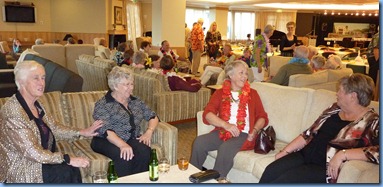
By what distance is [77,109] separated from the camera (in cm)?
302

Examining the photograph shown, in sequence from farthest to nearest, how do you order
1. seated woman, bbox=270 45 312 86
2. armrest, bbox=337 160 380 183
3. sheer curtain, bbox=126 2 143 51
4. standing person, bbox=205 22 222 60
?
sheer curtain, bbox=126 2 143 51
standing person, bbox=205 22 222 60
seated woman, bbox=270 45 312 86
armrest, bbox=337 160 380 183

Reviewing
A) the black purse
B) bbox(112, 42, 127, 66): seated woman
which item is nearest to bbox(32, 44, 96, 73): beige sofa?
bbox(112, 42, 127, 66): seated woman

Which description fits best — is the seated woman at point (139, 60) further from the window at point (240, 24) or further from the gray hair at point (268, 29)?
the window at point (240, 24)

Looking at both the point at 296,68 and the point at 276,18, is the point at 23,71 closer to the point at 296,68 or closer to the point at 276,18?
the point at 296,68

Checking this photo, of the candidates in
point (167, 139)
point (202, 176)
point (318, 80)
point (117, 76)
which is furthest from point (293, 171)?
point (318, 80)

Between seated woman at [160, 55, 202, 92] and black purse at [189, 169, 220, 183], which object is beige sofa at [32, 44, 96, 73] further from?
black purse at [189, 169, 220, 183]

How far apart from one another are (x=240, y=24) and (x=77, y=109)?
16496mm

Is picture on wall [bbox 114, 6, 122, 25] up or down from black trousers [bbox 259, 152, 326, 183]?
up

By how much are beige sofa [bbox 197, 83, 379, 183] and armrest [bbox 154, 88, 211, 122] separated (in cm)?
145

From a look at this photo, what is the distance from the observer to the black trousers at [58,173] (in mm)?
2223

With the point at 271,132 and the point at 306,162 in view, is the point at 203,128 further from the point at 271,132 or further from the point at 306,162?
the point at 306,162

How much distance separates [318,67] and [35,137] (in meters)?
3.90

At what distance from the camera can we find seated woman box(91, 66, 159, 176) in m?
2.62

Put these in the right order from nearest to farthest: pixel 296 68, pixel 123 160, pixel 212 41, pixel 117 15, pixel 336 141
Result: pixel 336 141, pixel 123 160, pixel 296 68, pixel 212 41, pixel 117 15
